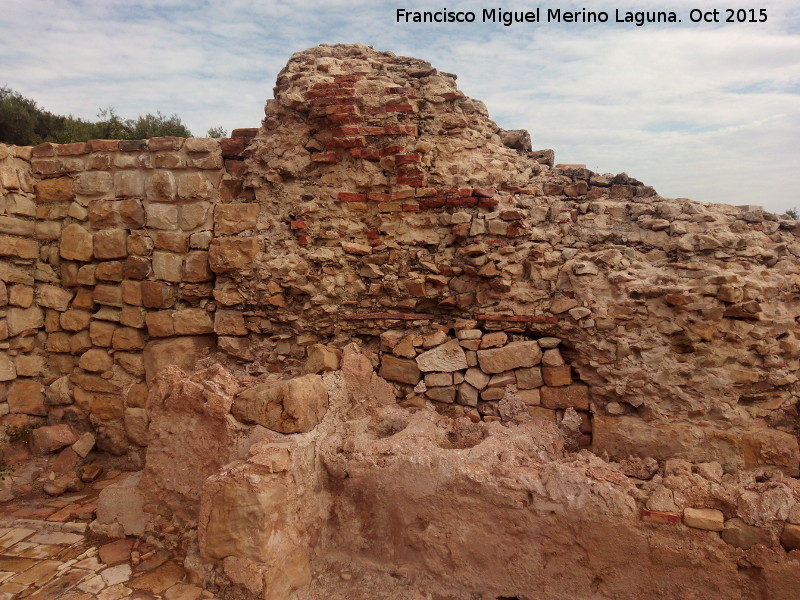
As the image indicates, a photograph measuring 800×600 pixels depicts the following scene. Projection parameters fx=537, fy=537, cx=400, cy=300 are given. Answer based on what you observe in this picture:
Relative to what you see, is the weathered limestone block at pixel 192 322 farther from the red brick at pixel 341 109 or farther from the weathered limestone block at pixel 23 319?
the red brick at pixel 341 109

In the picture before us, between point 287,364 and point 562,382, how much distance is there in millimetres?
2012

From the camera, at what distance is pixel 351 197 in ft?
13.3

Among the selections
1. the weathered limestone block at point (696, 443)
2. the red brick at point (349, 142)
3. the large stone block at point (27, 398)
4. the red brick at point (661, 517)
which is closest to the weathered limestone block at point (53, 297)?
the large stone block at point (27, 398)

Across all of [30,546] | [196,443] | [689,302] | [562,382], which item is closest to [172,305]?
[196,443]

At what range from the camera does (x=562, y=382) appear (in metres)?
3.59

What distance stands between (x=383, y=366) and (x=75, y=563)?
7.45 feet

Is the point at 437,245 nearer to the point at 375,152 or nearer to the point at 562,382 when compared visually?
the point at 375,152

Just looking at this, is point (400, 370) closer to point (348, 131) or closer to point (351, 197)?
→ point (351, 197)

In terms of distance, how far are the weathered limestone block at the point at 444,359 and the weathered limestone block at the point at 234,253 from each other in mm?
1526

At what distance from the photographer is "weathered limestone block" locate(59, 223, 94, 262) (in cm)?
445

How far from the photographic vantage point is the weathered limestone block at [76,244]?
14.6 feet

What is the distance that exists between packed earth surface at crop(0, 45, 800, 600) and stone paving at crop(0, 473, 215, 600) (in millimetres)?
21

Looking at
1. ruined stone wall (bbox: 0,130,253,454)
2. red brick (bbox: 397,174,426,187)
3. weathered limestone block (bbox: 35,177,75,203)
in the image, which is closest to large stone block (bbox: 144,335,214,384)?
ruined stone wall (bbox: 0,130,253,454)

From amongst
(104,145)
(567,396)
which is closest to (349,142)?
(104,145)
